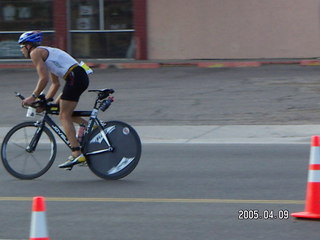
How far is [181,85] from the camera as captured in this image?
19703 millimetres

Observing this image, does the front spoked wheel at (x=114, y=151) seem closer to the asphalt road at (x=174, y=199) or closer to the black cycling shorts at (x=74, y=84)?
the asphalt road at (x=174, y=199)

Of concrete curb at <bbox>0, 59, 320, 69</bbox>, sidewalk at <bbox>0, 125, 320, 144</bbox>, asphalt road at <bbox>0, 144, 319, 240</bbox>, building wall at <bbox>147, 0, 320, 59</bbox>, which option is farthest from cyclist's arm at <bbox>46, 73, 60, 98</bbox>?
building wall at <bbox>147, 0, 320, 59</bbox>

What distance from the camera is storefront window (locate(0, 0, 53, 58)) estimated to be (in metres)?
25.9

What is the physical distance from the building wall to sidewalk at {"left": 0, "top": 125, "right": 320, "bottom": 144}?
10.8 m

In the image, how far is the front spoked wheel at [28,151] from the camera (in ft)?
30.9

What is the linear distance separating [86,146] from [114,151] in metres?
0.35

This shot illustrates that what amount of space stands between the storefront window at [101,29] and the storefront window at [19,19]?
0.87 meters

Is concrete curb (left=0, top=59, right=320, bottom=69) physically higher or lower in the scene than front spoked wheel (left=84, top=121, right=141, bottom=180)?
lower

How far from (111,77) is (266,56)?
580 cm

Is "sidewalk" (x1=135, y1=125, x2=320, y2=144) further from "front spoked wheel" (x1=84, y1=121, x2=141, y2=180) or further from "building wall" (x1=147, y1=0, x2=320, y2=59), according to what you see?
"building wall" (x1=147, y1=0, x2=320, y2=59)

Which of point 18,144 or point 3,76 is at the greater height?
point 18,144

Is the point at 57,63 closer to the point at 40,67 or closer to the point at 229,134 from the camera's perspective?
the point at 40,67

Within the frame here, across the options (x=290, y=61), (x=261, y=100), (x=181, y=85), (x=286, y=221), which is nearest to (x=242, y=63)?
(x=290, y=61)

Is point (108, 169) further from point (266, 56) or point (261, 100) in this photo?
point (266, 56)
